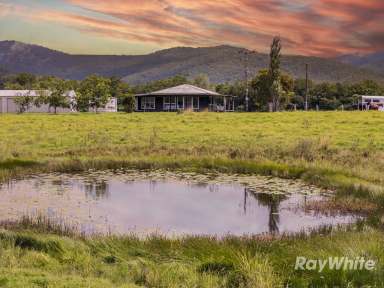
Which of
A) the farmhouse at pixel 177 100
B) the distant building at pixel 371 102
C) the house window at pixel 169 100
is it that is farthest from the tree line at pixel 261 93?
the house window at pixel 169 100

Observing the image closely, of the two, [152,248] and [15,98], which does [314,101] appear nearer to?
[15,98]

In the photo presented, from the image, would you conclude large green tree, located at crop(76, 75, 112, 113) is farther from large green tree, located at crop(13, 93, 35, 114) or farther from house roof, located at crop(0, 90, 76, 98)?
large green tree, located at crop(13, 93, 35, 114)

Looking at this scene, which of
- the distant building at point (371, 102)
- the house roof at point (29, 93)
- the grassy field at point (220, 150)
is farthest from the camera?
the distant building at point (371, 102)

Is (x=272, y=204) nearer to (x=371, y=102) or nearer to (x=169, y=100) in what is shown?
(x=169, y=100)

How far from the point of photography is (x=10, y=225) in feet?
39.4

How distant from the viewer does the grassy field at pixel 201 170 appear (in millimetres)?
8141

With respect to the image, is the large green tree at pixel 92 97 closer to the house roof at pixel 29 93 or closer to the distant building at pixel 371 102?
the house roof at pixel 29 93

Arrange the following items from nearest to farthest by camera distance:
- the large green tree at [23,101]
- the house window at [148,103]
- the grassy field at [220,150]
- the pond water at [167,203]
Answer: the pond water at [167,203] → the grassy field at [220,150] → the house window at [148,103] → the large green tree at [23,101]

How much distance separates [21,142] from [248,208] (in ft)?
64.8

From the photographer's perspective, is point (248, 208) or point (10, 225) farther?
point (248, 208)

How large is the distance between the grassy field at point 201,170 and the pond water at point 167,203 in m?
1.41

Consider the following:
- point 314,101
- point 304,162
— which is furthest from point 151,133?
point 314,101

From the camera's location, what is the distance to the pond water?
517 inches

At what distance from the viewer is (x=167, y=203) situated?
1582cm
